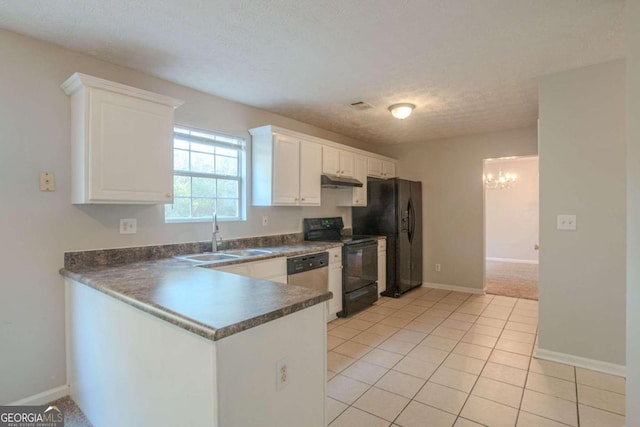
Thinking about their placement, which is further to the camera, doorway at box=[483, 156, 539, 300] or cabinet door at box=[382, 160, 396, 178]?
doorway at box=[483, 156, 539, 300]

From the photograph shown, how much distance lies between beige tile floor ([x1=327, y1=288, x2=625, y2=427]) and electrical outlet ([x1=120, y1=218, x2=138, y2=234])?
75.9 inches

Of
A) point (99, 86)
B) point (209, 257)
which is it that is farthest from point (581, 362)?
point (99, 86)

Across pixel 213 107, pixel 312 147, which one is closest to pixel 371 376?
pixel 312 147

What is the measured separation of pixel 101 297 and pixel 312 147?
269cm

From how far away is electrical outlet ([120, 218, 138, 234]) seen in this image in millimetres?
2539

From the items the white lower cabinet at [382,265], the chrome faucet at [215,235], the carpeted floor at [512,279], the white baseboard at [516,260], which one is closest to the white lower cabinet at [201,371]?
the chrome faucet at [215,235]

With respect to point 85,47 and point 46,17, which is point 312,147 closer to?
point 85,47

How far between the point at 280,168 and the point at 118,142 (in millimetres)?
1604

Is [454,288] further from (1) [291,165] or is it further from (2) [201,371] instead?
(2) [201,371]

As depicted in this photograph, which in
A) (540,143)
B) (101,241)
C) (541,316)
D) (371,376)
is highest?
(540,143)

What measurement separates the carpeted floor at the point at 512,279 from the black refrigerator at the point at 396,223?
136 centimetres

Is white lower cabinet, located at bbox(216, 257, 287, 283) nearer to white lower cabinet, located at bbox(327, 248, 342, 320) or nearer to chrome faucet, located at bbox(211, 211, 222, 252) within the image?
chrome faucet, located at bbox(211, 211, 222, 252)

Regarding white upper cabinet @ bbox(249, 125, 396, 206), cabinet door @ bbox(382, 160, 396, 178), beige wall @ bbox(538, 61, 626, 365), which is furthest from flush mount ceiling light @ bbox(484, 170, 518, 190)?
beige wall @ bbox(538, 61, 626, 365)

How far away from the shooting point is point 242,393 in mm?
1165
